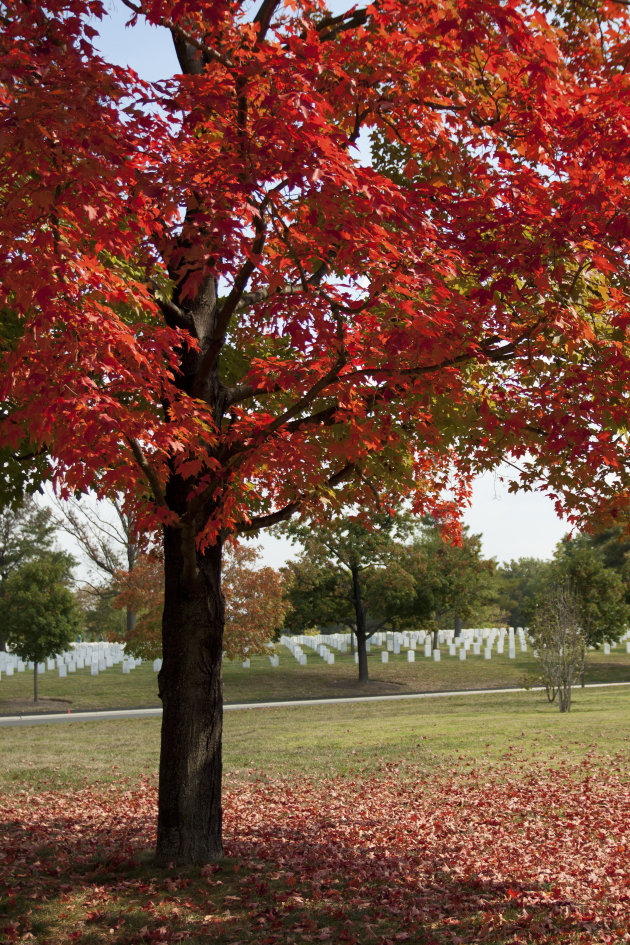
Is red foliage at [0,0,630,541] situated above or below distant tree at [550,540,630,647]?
above

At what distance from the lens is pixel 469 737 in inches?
607

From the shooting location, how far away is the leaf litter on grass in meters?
5.22

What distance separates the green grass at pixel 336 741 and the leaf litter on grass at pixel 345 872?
2.46 m

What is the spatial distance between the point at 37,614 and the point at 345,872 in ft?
76.8

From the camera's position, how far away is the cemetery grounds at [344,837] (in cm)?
533

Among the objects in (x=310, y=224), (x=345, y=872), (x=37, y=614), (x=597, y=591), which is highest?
(x=310, y=224)

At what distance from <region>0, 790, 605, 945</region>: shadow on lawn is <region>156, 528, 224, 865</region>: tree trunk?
0.28 meters

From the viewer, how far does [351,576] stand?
107 feet

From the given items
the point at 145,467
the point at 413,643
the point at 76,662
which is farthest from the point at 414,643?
the point at 145,467

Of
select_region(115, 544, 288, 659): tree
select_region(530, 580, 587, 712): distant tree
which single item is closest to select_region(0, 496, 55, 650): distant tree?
select_region(115, 544, 288, 659): tree

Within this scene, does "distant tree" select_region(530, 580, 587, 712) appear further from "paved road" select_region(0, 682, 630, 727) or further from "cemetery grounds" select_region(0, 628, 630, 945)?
"paved road" select_region(0, 682, 630, 727)

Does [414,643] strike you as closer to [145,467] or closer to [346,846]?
[346,846]

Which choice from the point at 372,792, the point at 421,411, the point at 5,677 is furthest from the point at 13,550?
the point at 421,411

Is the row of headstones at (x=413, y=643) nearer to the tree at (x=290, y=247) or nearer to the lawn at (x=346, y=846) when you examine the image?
the lawn at (x=346, y=846)
